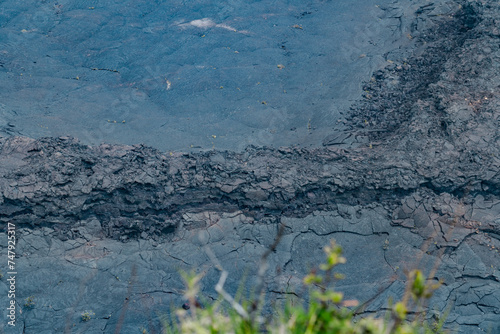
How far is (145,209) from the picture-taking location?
5250 millimetres

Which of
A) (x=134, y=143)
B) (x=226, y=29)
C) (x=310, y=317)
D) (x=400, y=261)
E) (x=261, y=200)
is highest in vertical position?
(x=310, y=317)

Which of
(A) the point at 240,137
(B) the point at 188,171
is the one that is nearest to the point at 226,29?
(A) the point at 240,137

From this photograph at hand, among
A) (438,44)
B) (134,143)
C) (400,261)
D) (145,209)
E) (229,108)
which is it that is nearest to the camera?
(400,261)

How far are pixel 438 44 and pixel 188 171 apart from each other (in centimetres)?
519

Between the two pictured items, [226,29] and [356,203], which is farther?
[226,29]

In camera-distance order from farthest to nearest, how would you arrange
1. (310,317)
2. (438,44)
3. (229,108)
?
1. (438,44)
2. (229,108)
3. (310,317)

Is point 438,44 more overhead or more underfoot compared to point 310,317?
more underfoot

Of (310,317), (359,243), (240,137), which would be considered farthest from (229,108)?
(310,317)

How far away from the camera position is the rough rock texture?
454 centimetres

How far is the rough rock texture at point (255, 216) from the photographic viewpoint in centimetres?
454

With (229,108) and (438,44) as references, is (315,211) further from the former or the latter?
(438,44)

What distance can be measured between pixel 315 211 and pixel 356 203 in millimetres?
529

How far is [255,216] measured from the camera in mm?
5289

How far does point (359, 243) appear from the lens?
5070 millimetres
